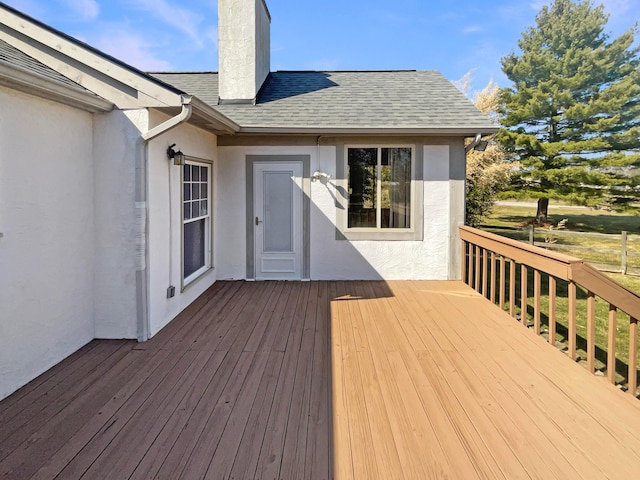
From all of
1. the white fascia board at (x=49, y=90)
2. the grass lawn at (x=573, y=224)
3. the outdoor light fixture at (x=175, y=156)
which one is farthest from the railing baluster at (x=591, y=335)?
the grass lawn at (x=573, y=224)

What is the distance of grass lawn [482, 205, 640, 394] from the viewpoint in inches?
211

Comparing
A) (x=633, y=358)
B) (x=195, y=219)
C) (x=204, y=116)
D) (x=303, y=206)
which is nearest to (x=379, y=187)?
(x=303, y=206)

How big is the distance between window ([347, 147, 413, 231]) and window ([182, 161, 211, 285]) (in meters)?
2.27

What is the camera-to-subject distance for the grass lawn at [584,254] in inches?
211

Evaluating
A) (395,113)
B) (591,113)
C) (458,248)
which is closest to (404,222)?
(458,248)

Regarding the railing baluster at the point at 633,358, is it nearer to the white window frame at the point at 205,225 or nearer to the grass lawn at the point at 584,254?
the grass lawn at the point at 584,254

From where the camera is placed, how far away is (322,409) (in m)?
2.82

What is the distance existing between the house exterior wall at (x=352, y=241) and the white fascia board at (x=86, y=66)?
2742mm

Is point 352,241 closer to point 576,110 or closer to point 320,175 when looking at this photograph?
point 320,175

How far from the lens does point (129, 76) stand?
12.9 ft

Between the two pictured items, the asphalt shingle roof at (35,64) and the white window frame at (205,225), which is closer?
the asphalt shingle roof at (35,64)

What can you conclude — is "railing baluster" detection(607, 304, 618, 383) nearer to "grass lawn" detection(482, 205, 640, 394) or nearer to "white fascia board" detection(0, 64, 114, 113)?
"grass lawn" detection(482, 205, 640, 394)

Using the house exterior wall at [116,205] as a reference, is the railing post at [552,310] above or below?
below

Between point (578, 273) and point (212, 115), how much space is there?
4.00 meters
